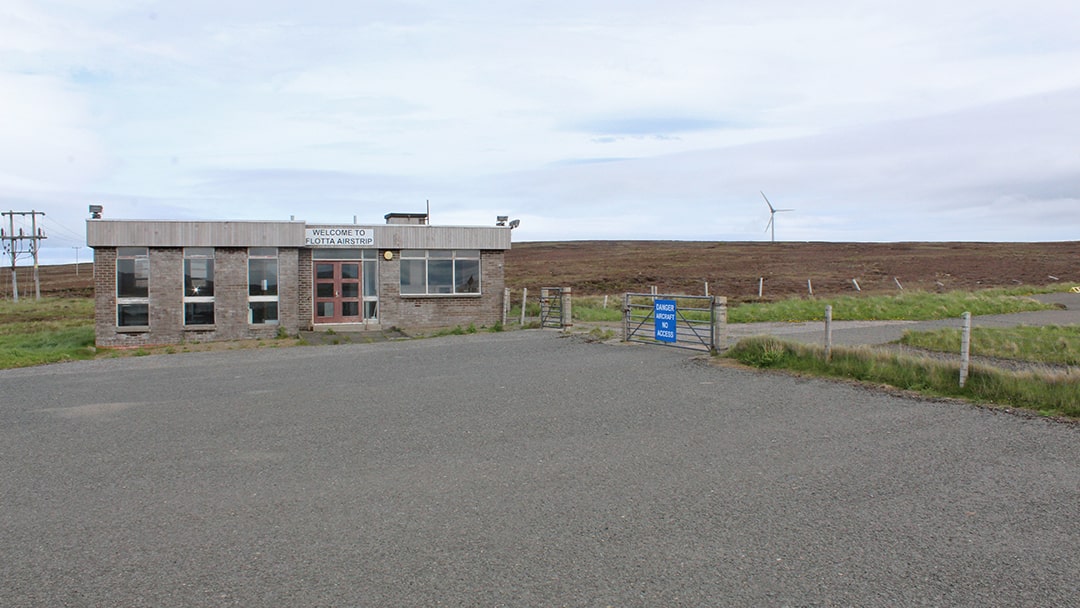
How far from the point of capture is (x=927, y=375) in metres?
11.0

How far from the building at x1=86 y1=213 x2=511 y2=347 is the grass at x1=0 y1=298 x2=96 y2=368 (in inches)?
62.4

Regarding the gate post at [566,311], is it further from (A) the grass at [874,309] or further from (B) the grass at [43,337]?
(B) the grass at [43,337]

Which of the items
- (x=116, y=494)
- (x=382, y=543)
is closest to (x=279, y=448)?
(x=116, y=494)

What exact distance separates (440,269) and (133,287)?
861 centimetres

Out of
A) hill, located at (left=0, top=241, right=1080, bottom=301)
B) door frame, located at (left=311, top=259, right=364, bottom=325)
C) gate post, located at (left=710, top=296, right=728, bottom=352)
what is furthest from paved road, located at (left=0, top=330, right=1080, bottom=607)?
hill, located at (left=0, top=241, right=1080, bottom=301)

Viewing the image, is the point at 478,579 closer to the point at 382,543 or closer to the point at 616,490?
the point at 382,543

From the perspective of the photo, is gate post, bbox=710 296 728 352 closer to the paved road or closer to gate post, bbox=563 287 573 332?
the paved road

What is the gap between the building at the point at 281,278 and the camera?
22.6 meters

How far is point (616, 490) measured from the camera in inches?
259

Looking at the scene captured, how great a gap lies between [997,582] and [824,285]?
1857 inches

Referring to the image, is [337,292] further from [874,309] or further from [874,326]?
[874,309]

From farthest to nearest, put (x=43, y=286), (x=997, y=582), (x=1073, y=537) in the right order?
(x=43, y=286) < (x=1073, y=537) < (x=997, y=582)

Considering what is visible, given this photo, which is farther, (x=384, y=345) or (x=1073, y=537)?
(x=384, y=345)

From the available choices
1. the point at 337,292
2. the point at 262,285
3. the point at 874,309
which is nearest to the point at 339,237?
the point at 337,292
